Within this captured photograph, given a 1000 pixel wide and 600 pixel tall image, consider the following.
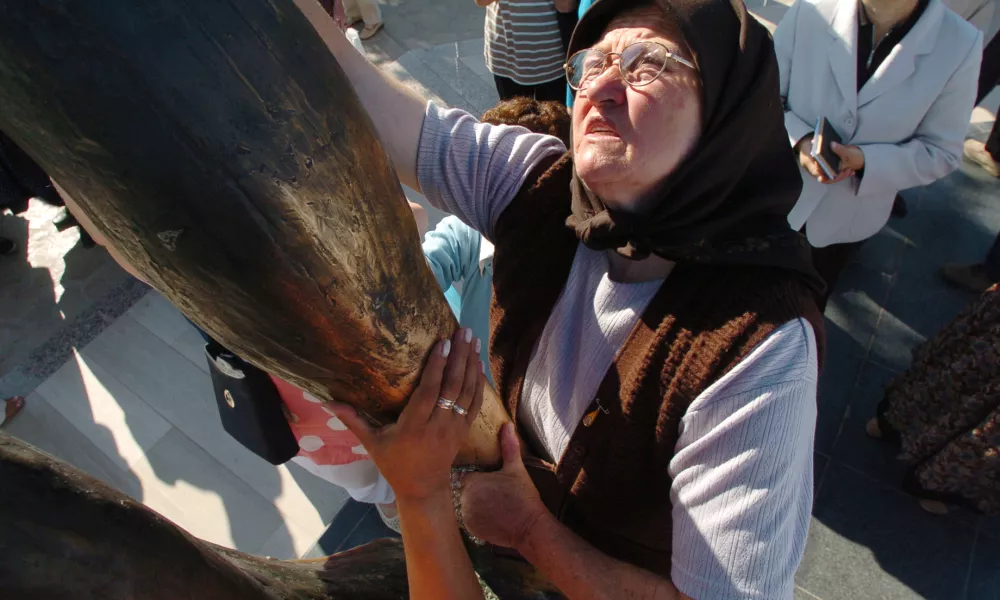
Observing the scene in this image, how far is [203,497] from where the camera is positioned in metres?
3.23

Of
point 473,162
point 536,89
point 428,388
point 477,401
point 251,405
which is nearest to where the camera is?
point 428,388

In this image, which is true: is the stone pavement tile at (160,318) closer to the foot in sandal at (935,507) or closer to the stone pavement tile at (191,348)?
the stone pavement tile at (191,348)

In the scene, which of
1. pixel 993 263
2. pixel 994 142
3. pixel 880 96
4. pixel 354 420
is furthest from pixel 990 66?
pixel 354 420

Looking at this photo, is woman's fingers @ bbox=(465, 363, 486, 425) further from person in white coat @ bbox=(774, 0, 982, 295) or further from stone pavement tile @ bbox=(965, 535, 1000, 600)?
stone pavement tile @ bbox=(965, 535, 1000, 600)

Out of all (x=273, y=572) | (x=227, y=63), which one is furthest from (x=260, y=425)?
(x=227, y=63)

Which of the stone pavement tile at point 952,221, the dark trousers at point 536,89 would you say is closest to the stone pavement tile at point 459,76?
the dark trousers at point 536,89

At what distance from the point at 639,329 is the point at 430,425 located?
52 centimetres

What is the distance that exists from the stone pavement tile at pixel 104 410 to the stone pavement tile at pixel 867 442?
359cm

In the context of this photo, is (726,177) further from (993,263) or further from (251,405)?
(993,263)

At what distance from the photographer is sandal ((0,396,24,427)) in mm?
3535

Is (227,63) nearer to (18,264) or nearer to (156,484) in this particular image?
(156,484)

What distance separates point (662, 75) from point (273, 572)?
1.03 metres

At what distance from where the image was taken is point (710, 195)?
1.18m

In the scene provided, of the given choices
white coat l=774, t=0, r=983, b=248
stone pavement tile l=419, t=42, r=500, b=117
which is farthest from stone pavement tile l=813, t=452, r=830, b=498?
stone pavement tile l=419, t=42, r=500, b=117
